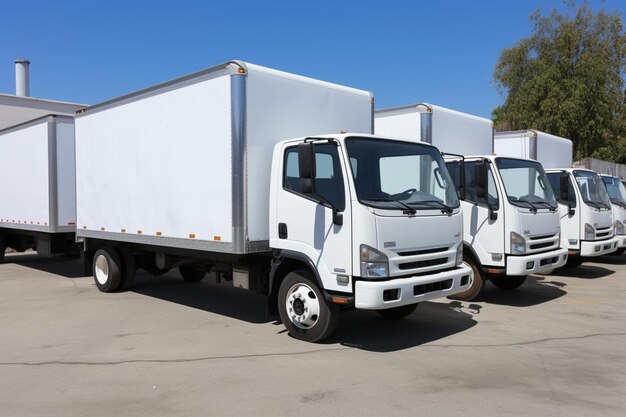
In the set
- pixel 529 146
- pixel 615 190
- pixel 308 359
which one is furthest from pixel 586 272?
pixel 308 359

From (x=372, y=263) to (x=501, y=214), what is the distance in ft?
10.9

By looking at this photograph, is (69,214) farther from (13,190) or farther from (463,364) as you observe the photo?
(463,364)

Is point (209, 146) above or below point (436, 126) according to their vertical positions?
below

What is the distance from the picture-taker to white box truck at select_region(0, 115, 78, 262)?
36.2 ft

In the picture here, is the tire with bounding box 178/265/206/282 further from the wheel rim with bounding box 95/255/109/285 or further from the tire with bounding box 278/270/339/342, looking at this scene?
the tire with bounding box 278/270/339/342

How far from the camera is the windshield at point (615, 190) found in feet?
41.1

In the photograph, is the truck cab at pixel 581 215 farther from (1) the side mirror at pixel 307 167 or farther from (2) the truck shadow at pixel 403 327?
(1) the side mirror at pixel 307 167

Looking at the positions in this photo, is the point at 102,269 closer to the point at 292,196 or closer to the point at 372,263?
the point at 292,196

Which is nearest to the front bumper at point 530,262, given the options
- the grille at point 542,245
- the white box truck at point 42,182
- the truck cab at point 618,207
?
the grille at point 542,245

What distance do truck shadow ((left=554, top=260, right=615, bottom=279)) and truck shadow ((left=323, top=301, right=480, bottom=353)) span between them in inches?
177

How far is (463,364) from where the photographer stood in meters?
5.47

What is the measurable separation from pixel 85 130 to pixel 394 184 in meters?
6.05

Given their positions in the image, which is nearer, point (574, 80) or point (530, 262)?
point (530, 262)

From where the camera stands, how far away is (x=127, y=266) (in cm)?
951
